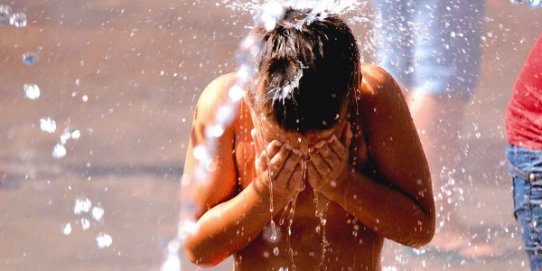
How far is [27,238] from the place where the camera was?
3.29 meters

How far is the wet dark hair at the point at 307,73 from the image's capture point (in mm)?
1739

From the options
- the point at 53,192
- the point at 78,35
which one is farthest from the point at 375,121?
the point at 78,35

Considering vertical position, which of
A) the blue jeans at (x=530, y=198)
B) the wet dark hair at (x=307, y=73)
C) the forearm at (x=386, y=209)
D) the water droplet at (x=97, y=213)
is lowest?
Result: the water droplet at (x=97, y=213)

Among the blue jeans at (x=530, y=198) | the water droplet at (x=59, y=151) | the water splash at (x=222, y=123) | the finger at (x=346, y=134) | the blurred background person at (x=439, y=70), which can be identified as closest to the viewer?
the finger at (x=346, y=134)

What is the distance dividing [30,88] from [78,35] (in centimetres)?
34

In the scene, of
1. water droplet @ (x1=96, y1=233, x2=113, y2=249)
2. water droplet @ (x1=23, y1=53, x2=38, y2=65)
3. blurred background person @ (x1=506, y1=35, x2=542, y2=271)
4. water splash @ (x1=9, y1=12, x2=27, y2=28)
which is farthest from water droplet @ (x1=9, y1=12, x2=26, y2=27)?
blurred background person @ (x1=506, y1=35, x2=542, y2=271)

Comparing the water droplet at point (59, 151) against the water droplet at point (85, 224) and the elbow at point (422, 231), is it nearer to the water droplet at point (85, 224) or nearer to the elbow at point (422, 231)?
the water droplet at point (85, 224)

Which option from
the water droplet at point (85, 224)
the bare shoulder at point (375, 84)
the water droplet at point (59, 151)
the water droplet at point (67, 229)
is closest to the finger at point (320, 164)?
the bare shoulder at point (375, 84)

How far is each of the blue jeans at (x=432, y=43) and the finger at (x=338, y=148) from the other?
137 centimetres

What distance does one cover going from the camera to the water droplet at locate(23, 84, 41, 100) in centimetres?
440

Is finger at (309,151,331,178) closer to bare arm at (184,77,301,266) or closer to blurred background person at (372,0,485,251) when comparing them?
bare arm at (184,77,301,266)

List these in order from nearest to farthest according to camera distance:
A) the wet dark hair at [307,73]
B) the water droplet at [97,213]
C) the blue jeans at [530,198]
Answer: the wet dark hair at [307,73] < the blue jeans at [530,198] < the water droplet at [97,213]

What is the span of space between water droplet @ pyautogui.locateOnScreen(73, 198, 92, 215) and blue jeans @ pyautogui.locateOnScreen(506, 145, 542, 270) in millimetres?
1821

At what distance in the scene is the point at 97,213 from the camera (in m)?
3.54
